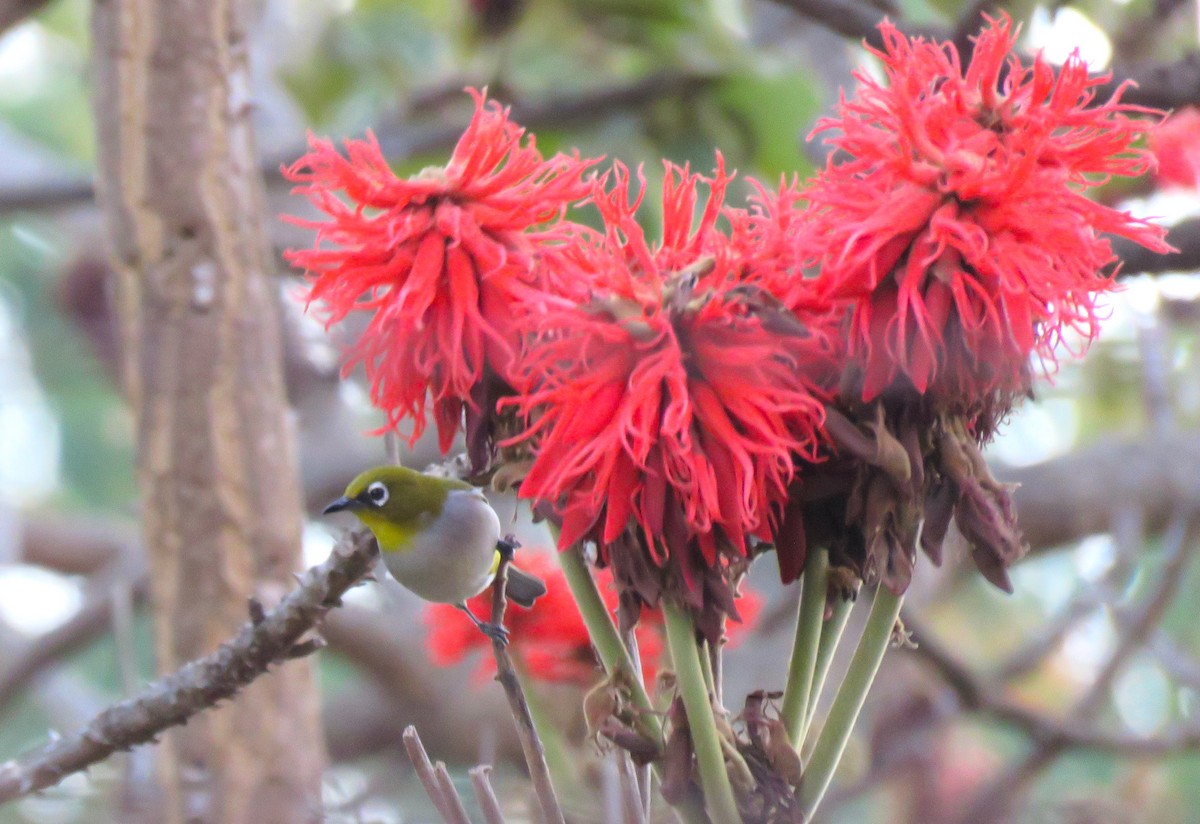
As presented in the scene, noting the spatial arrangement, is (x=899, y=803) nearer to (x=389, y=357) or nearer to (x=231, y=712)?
(x=231, y=712)

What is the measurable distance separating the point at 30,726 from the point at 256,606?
190 inches

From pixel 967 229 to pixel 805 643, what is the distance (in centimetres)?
21

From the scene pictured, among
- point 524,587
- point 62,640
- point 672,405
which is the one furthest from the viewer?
point 62,640

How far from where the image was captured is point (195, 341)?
1.48 m

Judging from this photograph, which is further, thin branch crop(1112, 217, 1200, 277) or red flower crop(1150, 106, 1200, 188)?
red flower crop(1150, 106, 1200, 188)

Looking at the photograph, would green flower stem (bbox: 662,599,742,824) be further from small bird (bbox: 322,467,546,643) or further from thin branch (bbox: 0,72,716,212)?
thin branch (bbox: 0,72,716,212)

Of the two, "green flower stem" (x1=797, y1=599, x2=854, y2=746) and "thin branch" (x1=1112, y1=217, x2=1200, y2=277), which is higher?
"thin branch" (x1=1112, y1=217, x2=1200, y2=277)

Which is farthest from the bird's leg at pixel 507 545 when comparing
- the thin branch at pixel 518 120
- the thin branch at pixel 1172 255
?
the thin branch at pixel 518 120

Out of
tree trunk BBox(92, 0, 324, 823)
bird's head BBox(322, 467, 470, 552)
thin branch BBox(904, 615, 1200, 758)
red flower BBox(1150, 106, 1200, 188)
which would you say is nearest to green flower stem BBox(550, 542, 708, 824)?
bird's head BBox(322, 467, 470, 552)

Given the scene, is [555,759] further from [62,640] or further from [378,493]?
[62,640]

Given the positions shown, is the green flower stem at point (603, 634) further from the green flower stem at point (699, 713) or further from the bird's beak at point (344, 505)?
the bird's beak at point (344, 505)

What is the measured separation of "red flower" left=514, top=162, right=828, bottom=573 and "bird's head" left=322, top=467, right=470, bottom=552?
0.11m

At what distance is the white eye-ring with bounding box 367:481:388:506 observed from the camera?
2.38 feet

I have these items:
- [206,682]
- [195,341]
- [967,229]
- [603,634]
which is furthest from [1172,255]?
[195,341]
